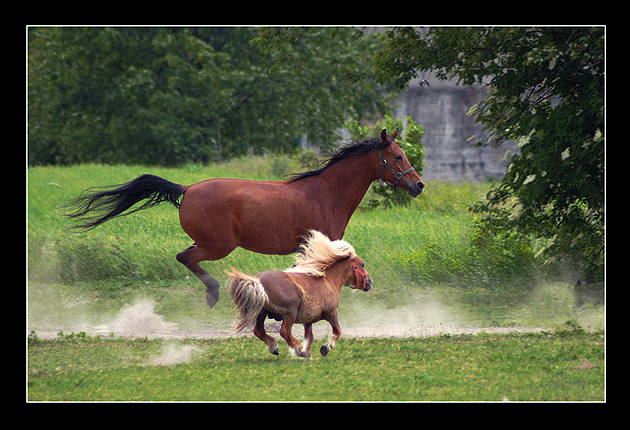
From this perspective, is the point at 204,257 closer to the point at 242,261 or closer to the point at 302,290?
the point at 302,290

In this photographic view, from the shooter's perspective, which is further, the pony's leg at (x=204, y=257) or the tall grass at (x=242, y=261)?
the tall grass at (x=242, y=261)

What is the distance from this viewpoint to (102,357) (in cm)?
877

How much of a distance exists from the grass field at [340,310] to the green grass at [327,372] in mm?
20

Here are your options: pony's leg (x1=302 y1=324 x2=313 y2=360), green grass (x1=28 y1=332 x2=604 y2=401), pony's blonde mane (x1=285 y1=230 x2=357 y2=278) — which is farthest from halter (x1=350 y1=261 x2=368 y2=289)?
green grass (x1=28 y1=332 x2=604 y2=401)

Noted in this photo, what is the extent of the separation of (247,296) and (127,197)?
2295 mm

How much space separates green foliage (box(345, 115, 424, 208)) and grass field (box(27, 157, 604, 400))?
0.87ft

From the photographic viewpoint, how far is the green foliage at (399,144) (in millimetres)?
13220

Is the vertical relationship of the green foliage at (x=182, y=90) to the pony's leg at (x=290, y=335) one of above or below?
above

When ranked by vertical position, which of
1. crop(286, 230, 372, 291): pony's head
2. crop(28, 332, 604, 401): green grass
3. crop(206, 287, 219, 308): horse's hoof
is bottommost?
crop(28, 332, 604, 401): green grass

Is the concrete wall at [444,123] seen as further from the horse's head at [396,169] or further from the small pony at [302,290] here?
the small pony at [302,290]

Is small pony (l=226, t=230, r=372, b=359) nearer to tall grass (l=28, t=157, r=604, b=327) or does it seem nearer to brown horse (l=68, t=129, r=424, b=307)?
brown horse (l=68, t=129, r=424, b=307)

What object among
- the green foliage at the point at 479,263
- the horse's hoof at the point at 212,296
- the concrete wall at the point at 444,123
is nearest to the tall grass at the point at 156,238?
the green foliage at the point at 479,263

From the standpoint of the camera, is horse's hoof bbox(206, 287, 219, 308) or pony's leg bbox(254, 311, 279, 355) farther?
horse's hoof bbox(206, 287, 219, 308)

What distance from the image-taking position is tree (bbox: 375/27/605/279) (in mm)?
9297
